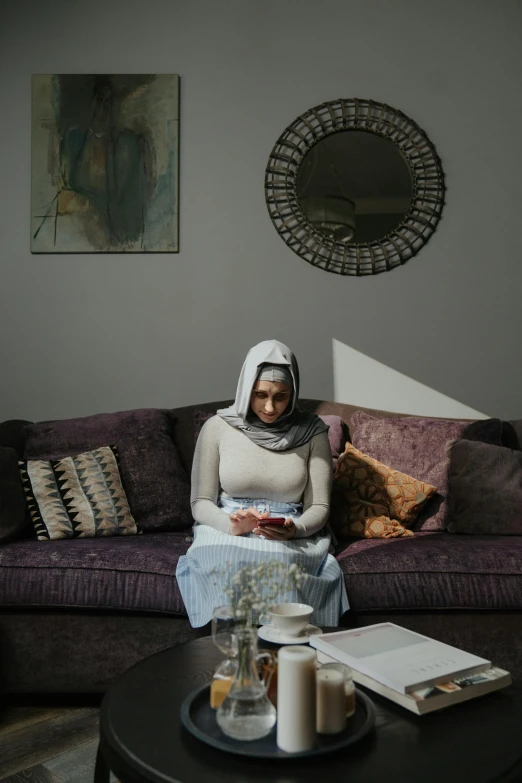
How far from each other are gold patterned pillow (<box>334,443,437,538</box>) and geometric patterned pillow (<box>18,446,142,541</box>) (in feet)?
2.57

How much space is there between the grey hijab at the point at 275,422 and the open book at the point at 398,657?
974mm

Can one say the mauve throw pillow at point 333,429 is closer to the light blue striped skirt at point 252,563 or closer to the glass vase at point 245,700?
the light blue striped skirt at point 252,563

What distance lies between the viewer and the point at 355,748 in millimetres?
1033

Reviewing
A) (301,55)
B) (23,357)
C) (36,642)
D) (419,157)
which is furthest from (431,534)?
(301,55)

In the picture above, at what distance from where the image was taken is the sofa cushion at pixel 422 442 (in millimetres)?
2646

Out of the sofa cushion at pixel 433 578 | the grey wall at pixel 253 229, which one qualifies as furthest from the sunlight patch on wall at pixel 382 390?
the sofa cushion at pixel 433 578

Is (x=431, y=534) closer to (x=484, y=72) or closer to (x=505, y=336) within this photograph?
(x=505, y=336)

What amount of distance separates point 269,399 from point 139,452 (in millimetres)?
675

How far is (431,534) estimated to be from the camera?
2.52 metres

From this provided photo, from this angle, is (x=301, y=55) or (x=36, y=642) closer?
(x=36, y=642)

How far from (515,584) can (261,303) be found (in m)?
1.73

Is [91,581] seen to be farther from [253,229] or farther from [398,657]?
[253,229]

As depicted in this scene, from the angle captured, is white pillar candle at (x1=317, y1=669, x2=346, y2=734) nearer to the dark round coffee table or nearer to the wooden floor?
the dark round coffee table

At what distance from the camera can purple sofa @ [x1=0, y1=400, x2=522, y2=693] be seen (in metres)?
2.06
